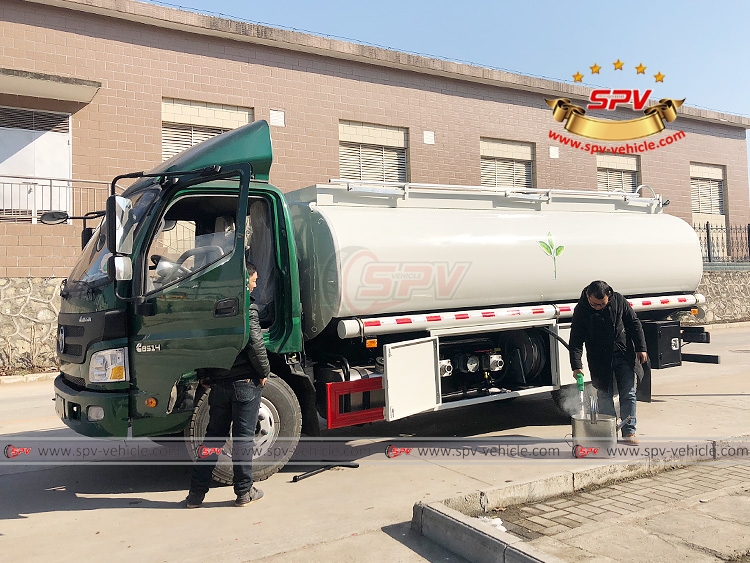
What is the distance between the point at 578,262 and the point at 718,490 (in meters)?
3.22

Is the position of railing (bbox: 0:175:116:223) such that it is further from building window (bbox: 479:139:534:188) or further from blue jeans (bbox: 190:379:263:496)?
building window (bbox: 479:139:534:188)

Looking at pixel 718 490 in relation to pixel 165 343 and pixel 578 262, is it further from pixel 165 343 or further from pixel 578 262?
pixel 165 343

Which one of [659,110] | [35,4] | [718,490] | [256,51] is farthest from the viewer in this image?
[659,110]

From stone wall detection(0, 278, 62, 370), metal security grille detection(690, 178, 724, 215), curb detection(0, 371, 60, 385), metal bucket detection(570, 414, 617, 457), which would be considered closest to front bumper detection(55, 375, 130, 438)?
metal bucket detection(570, 414, 617, 457)

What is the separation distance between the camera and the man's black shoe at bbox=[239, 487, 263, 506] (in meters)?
5.36

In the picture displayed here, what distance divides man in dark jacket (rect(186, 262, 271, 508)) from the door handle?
13 cm

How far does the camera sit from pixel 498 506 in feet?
16.3

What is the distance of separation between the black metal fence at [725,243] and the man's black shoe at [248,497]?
822 inches

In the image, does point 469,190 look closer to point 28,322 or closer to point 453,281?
point 453,281

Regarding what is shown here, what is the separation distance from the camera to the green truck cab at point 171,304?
5422 mm

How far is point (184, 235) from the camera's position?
5.82m

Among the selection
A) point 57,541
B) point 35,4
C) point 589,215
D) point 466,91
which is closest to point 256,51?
point 35,4

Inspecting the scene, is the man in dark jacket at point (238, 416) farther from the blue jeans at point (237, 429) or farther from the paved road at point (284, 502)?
the paved road at point (284, 502)
